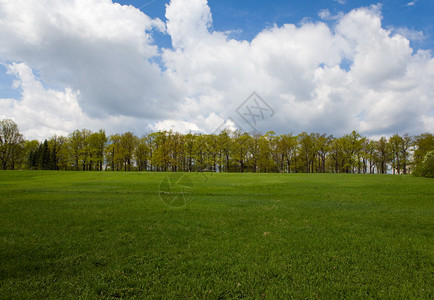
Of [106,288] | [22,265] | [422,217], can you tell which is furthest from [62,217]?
[422,217]

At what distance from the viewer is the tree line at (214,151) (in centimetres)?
6712

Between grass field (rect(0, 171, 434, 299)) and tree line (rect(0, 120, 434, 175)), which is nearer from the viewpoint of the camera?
grass field (rect(0, 171, 434, 299))

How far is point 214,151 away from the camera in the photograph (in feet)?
213

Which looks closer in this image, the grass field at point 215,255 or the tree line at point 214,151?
the grass field at point 215,255

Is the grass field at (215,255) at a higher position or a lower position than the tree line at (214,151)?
lower

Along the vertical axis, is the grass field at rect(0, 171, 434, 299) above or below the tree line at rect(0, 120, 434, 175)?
below

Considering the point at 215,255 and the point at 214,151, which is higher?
the point at 214,151

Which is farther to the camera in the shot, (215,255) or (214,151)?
(214,151)

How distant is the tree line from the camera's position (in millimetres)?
67125

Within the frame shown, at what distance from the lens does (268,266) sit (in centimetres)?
585

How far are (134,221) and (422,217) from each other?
1459 cm

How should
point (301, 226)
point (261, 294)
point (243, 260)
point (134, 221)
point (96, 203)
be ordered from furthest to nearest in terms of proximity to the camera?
point (96, 203) < point (134, 221) < point (301, 226) < point (243, 260) < point (261, 294)

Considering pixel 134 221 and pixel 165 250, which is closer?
pixel 165 250

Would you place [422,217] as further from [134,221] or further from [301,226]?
[134,221]
